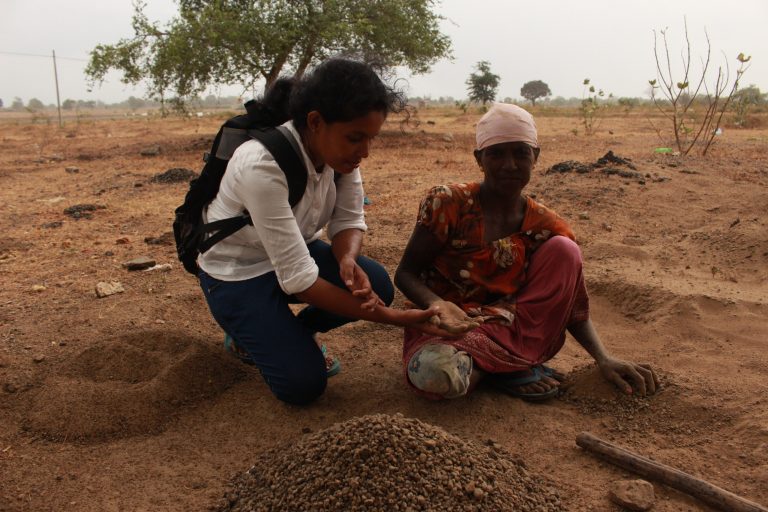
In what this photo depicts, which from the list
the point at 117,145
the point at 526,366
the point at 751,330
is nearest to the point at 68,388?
the point at 526,366

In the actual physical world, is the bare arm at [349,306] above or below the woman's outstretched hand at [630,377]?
above

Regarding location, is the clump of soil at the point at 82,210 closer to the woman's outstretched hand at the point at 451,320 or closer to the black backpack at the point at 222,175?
the black backpack at the point at 222,175

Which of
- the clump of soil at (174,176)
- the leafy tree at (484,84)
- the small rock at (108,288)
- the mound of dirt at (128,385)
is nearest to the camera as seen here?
the mound of dirt at (128,385)

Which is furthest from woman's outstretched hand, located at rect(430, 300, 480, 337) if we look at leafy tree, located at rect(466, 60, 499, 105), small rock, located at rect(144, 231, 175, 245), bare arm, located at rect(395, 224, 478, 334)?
leafy tree, located at rect(466, 60, 499, 105)

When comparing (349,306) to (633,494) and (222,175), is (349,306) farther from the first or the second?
(633,494)

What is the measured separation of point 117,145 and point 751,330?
12.0 m

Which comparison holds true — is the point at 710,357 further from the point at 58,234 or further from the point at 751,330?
the point at 58,234

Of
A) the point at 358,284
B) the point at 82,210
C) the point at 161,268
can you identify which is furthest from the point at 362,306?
the point at 82,210

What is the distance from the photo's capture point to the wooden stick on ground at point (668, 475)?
5.51 ft

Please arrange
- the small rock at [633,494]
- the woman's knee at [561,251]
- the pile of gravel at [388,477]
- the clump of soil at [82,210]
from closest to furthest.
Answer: the pile of gravel at [388,477], the small rock at [633,494], the woman's knee at [561,251], the clump of soil at [82,210]

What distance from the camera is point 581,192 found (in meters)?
5.45

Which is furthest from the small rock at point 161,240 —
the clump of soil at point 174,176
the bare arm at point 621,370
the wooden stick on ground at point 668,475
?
the wooden stick on ground at point 668,475

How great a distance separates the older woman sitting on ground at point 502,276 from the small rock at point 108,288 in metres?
1.91

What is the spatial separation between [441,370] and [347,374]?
0.64 metres
